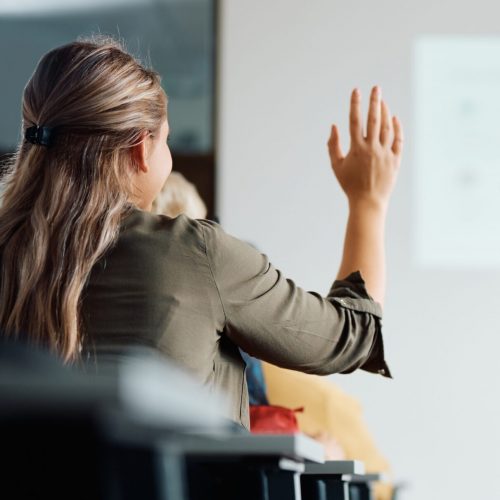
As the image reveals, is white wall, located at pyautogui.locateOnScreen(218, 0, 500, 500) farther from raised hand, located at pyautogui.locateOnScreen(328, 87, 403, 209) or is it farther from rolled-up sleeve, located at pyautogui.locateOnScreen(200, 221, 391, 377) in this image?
rolled-up sleeve, located at pyautogui.locateOnScreen(200, 221, 391, 377)

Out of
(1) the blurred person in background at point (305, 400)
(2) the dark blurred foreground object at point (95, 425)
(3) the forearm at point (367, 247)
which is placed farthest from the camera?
(1) the blurred person in background at point (305, 400)

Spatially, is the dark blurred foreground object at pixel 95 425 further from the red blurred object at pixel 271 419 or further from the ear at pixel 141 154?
the red blurred object at pixel 271 419

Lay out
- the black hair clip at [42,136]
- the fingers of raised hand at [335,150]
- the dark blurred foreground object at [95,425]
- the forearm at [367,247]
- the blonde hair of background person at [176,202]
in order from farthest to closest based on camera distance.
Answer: the blonde hair of background person at [176,202] → the fingers of raised hand at [335,150] → the forearm at [367,247] → the black hair clip at [42,136] → the dark blurred foreground object at [95,425]

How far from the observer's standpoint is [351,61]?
15.7 feet

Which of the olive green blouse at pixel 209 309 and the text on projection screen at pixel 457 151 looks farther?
the text on projection screen at pixel 457 151

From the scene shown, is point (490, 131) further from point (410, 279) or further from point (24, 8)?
point (24, 8)

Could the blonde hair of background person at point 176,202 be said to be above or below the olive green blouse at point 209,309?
above

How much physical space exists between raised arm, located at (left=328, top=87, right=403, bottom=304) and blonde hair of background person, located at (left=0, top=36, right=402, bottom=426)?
3.7 inches

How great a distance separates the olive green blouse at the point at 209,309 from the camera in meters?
1.34

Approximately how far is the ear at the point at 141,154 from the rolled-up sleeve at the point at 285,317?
162 mm

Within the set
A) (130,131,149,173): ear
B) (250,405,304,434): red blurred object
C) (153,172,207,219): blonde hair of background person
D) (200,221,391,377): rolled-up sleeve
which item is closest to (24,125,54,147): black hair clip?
(130,131,149,173): ear

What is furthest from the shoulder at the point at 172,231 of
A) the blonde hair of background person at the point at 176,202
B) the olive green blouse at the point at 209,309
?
the blonde hair of background person at the point at 176,202

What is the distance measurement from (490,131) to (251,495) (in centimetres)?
380

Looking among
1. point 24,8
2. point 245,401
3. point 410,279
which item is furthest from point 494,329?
point 245,401
